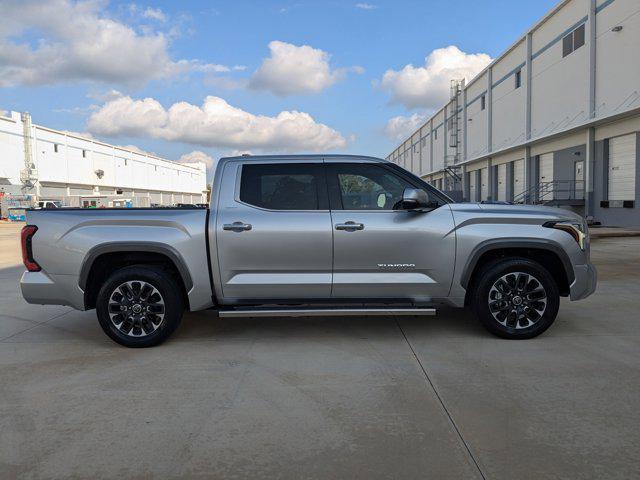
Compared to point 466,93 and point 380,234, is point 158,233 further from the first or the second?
point 466,93

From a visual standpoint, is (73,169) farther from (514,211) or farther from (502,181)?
(514,211)

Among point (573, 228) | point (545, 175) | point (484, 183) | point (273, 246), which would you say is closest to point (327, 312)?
point (273, 246)

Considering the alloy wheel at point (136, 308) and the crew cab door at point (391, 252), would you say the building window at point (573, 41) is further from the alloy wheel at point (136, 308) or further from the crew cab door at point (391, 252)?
the alloy wheel at point (136, 308)

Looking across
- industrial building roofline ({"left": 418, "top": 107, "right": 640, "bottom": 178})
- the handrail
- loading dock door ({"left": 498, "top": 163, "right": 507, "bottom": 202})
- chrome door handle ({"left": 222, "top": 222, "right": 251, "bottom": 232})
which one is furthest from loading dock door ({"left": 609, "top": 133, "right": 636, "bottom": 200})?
chrome door handle ({"left": 222, "top": 222, "right": 251, "bottom": 232})

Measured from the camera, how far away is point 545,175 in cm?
3117

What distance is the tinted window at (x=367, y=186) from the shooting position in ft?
17.7

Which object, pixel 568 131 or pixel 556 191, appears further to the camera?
pixel 556 191

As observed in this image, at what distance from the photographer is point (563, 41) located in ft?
89.5

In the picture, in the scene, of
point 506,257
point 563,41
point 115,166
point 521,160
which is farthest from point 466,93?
point 115,166

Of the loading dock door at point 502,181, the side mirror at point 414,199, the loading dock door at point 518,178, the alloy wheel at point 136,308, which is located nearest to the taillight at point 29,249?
the alloy wheel at point 136,308

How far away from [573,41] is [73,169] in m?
56.5

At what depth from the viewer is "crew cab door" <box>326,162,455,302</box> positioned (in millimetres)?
5238

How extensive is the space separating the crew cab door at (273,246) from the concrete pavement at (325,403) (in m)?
0.62

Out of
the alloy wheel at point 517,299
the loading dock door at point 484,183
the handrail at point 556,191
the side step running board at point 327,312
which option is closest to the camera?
the side step running board at point 327,312
